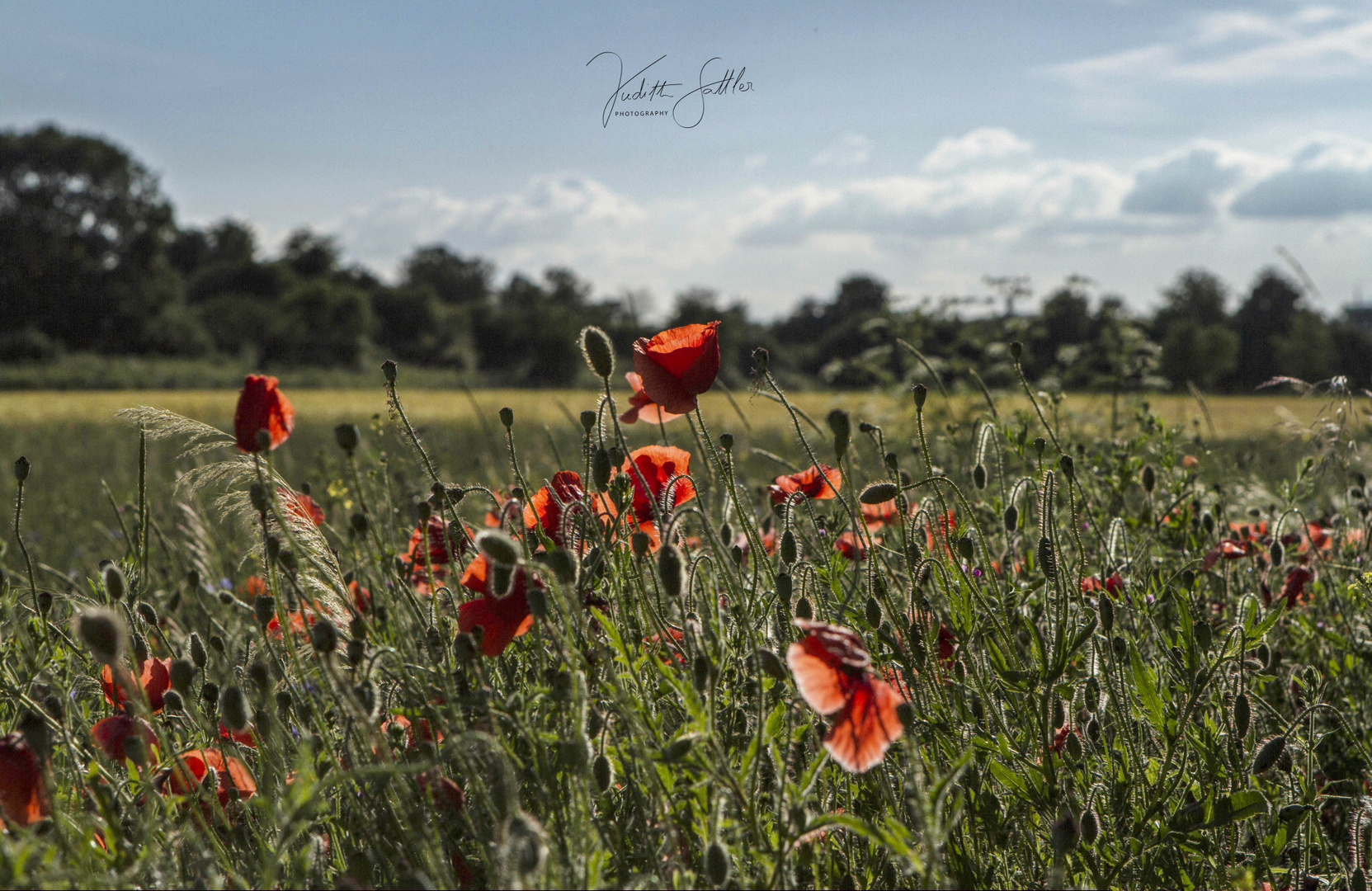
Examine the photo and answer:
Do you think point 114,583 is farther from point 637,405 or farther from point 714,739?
point 637,405

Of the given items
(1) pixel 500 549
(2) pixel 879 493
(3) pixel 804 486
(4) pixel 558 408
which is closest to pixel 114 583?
(1) pixel 500 549

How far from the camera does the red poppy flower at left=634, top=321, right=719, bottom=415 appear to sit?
3.95 feet

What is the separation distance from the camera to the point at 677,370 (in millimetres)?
1212

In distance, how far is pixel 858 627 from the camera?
1267 mm

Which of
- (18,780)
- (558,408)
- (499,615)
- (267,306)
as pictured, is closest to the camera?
(18,780)

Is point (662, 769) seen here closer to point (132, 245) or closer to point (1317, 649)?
point (1317, 649)

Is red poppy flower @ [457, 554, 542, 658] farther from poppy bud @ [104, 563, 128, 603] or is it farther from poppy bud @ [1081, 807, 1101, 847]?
poppy bud @ [1081, 807, 1101, 847]

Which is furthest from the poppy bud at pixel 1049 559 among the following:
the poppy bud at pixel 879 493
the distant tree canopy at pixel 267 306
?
the distant tree canopy at pixel 267 306

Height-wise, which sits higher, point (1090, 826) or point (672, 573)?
point (672, 573)

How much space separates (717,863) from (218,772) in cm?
67

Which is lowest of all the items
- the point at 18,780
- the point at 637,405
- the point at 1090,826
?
the point at 1090,826

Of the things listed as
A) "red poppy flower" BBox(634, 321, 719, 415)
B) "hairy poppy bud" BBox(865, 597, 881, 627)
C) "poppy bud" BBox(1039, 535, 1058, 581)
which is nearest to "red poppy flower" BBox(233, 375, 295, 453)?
"red poppy flower" BBox(634, 321, 719, 415)

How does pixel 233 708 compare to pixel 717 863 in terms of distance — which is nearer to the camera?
pixel 717 863

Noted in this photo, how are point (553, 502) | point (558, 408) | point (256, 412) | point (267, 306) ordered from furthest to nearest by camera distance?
point (267, 306)
point (558, 408)
point (553, 502)
point (256, 412)
